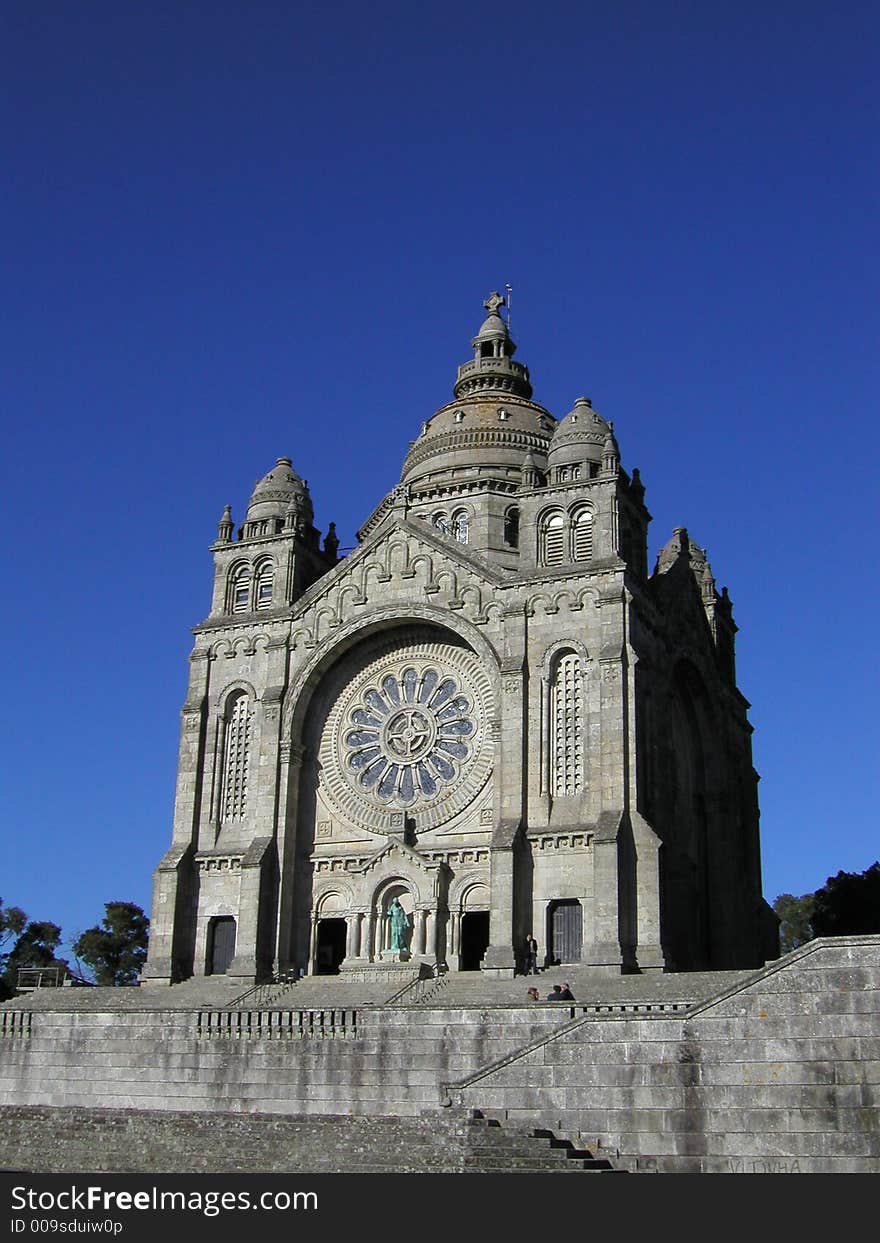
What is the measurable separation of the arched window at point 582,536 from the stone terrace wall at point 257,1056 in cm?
1812

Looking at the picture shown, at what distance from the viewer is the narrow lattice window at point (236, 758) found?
48.2m

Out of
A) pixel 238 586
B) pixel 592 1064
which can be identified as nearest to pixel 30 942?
pixel 238 586

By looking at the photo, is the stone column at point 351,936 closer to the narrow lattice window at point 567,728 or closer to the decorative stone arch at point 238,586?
the narrow lattice window at point 567,728

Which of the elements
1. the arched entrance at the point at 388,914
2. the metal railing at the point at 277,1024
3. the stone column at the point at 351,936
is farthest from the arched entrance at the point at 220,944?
the metal railing at the point at 277,1024

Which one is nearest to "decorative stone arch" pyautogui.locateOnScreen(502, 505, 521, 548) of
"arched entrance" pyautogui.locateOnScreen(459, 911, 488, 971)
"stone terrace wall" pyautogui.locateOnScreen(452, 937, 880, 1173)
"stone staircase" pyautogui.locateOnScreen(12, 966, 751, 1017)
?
"arched entrance" pyautogui.locateOnScreen(459, 911, 488, 971)

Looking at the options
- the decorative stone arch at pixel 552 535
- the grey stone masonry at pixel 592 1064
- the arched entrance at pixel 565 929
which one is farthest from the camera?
the decorative stone arch at pixel 552 535

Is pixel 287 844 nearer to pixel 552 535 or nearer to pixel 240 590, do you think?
pixel 240 590

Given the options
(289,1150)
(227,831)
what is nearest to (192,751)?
(227,831)

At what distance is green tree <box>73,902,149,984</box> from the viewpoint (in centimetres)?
6975

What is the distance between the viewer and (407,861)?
44438 millimetres

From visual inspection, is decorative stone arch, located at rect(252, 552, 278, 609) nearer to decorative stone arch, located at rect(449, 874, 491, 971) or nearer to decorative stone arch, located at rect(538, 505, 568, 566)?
decorative stone arch, located at rect(538, 505, 568, 566)

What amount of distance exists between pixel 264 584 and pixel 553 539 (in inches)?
441

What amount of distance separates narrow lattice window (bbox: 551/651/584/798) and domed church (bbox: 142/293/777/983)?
0.07 m
